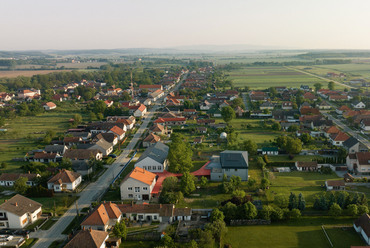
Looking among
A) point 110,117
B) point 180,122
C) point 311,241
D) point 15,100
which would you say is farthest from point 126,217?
point 15,100

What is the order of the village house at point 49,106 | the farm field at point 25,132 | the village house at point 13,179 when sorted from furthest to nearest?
the village house at point 49,106, the farm field at point 25,132, the village house at point 13,179

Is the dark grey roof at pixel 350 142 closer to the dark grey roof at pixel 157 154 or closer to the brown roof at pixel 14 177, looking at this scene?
the dark grey roof at pixel 157 154

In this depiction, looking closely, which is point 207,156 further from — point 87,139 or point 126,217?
point 87,139

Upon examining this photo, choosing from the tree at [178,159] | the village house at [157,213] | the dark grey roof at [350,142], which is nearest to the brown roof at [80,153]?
the tree at [178,159]

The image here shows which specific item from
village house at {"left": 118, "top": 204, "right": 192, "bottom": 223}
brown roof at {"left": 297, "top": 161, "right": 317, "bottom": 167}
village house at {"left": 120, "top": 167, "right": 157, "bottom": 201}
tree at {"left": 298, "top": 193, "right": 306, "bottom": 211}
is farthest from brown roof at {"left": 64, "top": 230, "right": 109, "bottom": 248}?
brown roof at {"left": 297, "top": 161, "right": 317, "bottom": 167}

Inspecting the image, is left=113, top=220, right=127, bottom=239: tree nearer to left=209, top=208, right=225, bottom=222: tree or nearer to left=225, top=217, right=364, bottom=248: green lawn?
left=209, top=208, right=225, bottom=222: tree

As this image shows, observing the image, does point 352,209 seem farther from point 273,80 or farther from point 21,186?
point 273,80

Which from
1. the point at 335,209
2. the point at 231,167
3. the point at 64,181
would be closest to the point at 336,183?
the point at 335,209
